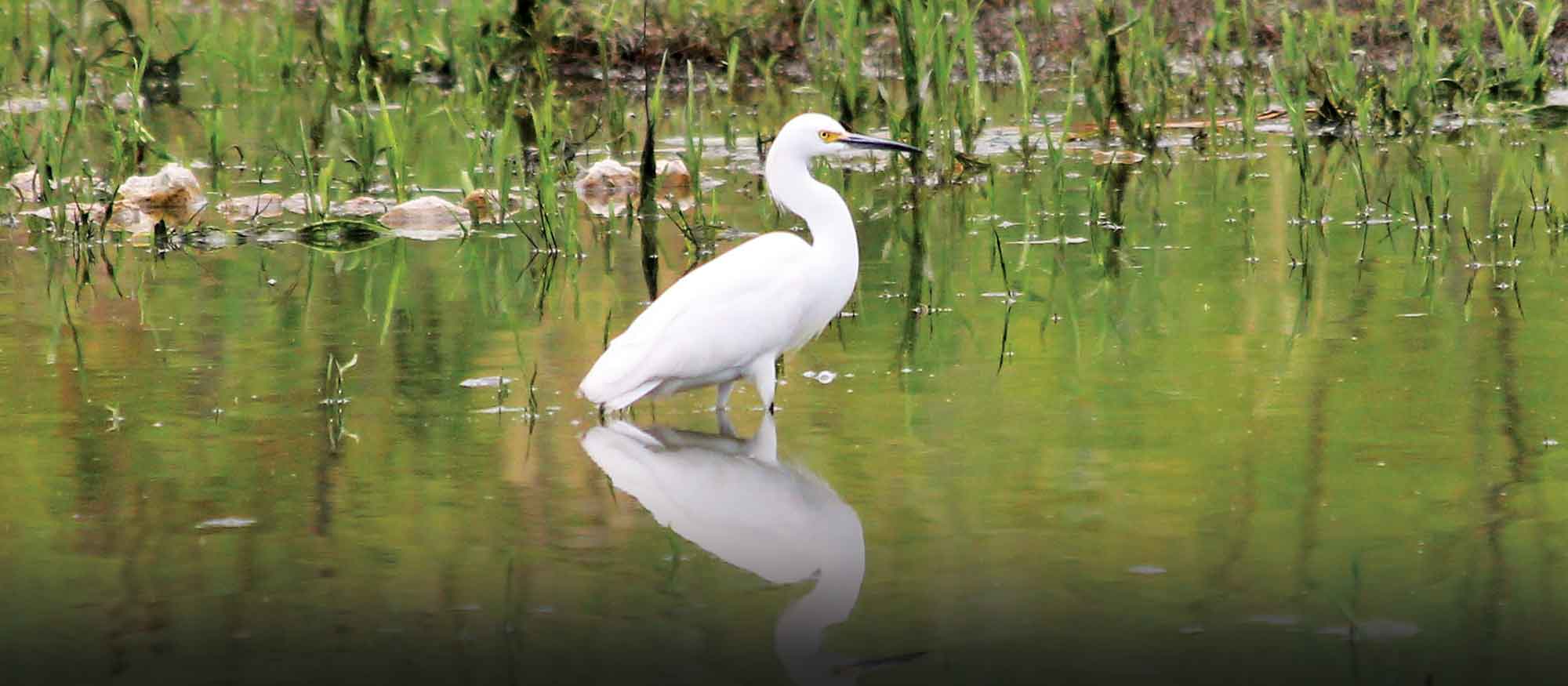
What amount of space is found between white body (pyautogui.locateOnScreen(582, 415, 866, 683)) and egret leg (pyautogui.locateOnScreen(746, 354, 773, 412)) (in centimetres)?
10

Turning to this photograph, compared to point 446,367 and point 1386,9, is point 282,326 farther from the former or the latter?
point 1386,9

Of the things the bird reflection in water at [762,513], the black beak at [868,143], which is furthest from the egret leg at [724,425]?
the black beak at [868,143]

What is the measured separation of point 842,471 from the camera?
4930mm

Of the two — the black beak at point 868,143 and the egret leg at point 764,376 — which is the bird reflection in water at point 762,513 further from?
the black beak at point 868,143

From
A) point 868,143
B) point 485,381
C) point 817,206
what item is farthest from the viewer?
point 868,143

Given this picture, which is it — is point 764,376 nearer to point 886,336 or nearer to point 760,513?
point 886,336

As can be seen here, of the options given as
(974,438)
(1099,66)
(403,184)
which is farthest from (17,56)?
(974,438)

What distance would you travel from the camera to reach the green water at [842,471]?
372 cm

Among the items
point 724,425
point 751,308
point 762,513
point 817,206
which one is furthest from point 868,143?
point 762,513

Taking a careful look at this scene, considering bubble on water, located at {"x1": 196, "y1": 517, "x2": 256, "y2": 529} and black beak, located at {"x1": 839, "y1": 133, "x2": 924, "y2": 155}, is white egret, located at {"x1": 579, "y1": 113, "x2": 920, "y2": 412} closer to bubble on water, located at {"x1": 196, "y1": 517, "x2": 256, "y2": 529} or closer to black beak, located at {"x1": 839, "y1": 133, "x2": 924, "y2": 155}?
black beak, located at {"x1": 839, "y1": 133, "x2": 924, "y2": 155}

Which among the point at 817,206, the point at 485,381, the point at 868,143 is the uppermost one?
the point at 868,143

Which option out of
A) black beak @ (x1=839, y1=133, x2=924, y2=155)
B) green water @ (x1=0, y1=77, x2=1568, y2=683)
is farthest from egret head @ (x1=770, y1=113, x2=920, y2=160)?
green water @ (x1=0, y1=77, x2=1568, y2=683)

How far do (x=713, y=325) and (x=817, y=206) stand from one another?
0.64 meters

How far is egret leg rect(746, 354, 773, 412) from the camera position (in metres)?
5.70
